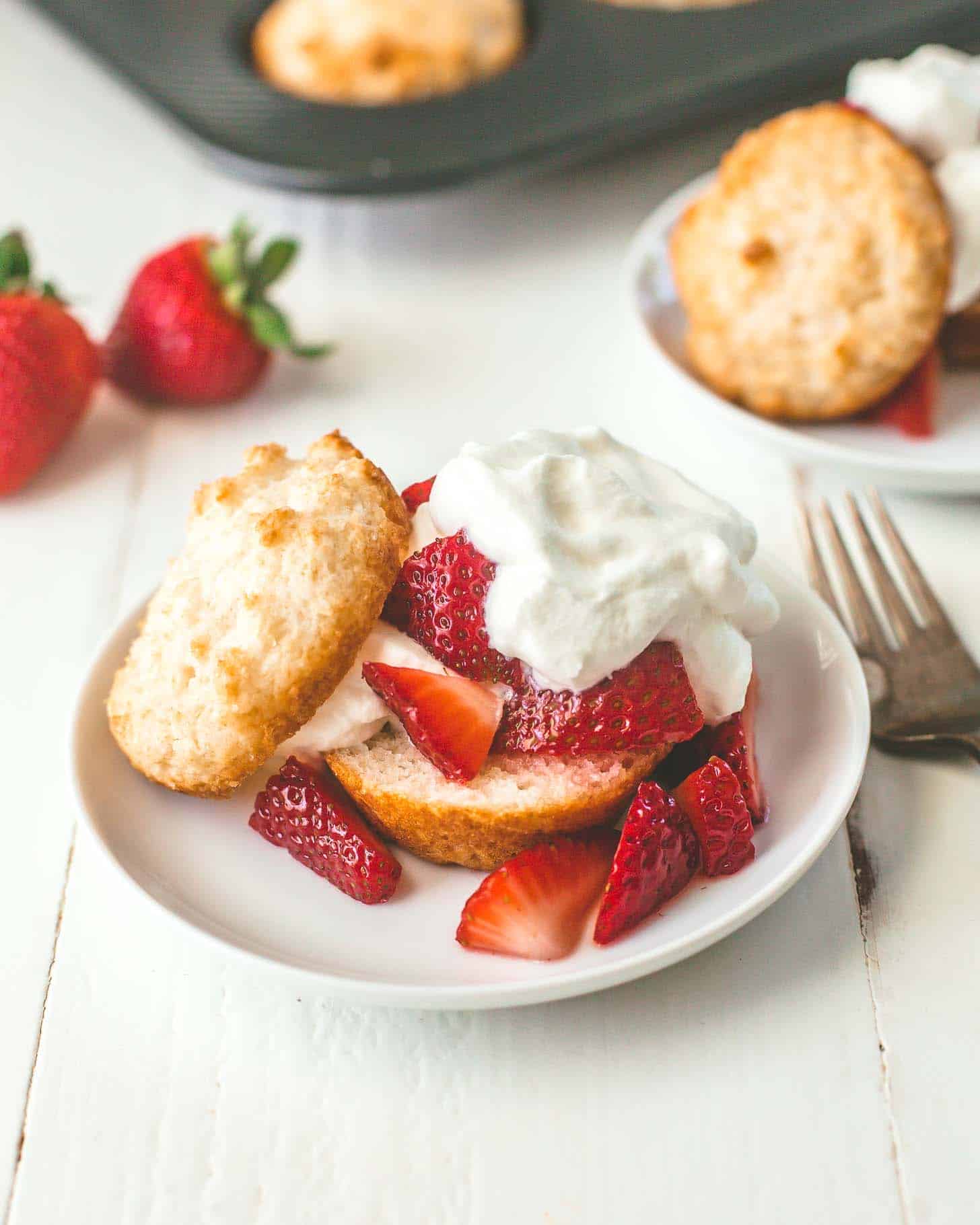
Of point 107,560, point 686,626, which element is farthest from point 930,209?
point 107,560

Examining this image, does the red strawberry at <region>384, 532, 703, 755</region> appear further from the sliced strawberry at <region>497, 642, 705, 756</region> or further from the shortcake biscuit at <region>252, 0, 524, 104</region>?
the shortcake biscuit at <region>252, 0, 524, 104</region>

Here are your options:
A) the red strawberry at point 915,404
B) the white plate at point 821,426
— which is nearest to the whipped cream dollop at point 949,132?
the red strawberry at point 915,404

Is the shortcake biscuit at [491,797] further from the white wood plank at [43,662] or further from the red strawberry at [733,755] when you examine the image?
the white wood plank at [43,662]

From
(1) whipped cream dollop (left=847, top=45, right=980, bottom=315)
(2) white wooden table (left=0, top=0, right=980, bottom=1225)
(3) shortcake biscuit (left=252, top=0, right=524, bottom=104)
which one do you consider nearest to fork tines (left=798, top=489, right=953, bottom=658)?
(2) white wooden table (left=0, top=0, right=980, bottom=1225)

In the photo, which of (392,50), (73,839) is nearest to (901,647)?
(73,839)

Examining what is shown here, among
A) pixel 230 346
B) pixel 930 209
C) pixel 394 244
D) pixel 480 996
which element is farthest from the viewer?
pixel 394 244

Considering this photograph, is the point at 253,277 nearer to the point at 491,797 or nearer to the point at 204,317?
the point at 204,317

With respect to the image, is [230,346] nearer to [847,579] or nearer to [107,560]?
[107,560]
